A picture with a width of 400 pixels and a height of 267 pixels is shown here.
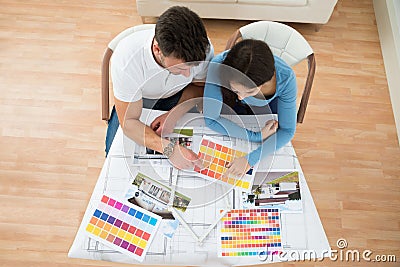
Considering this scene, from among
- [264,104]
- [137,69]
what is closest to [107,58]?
[137,69]

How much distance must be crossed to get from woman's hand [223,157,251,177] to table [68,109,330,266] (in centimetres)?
6

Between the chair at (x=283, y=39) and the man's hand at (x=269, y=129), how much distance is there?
30 cm

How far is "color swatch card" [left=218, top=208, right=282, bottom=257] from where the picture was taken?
1.56 metres

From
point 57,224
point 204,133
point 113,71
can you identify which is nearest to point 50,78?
point 57,224

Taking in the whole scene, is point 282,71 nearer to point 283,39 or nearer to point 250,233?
point 283,39

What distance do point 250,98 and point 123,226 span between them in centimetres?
67

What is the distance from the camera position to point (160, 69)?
1.72 metres

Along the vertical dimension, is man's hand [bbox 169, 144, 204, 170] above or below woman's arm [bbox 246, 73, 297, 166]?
below

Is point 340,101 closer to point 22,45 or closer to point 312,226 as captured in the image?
point 312,226

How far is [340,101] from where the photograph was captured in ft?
8.96

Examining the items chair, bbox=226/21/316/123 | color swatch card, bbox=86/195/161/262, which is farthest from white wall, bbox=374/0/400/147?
color swatch card, bbox=86/195/161/262

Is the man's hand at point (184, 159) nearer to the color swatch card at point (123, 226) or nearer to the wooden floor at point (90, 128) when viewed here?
the color swatch card at point (123, 226)

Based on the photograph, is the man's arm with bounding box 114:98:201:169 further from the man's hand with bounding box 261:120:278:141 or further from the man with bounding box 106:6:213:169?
the man's hand with bounding box 261:120:278:141

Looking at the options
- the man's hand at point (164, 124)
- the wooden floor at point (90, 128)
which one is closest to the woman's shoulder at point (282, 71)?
the man's hand at point (164, 124)
